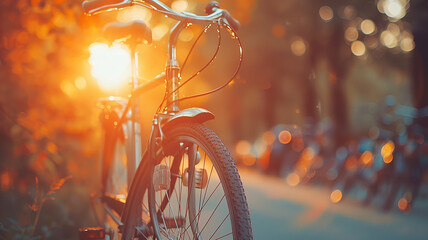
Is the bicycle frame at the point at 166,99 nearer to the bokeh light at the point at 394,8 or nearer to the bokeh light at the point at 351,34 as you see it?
the bokeh light at the point at 394,8

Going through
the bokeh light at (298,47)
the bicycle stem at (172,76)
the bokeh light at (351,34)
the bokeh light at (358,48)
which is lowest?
the bicycle stem at (172,76)

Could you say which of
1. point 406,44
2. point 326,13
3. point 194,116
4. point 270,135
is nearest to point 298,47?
point 326,13

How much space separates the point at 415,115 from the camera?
752 centimetres

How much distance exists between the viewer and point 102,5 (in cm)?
250

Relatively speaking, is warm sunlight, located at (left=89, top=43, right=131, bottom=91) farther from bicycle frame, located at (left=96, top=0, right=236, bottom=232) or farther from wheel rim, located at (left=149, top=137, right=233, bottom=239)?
wheel rim, located at (left=149, top=137, right=233, bottom=239)

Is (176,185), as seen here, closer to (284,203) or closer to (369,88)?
(284,203)

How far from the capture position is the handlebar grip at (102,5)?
8.05 feet

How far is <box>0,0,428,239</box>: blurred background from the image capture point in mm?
4523

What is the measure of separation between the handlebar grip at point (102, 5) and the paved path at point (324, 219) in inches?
128

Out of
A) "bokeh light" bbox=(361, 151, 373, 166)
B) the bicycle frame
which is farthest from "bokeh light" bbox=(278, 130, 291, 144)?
the bicycle frame

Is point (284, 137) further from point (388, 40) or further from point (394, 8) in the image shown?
point (388, 40)

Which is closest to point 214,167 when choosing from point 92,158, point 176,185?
point 176,185

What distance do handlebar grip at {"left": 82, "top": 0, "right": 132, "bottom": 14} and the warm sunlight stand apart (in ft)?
4.78

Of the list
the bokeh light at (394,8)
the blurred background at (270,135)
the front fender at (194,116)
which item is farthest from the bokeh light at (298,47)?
the front fender at (194,116)
